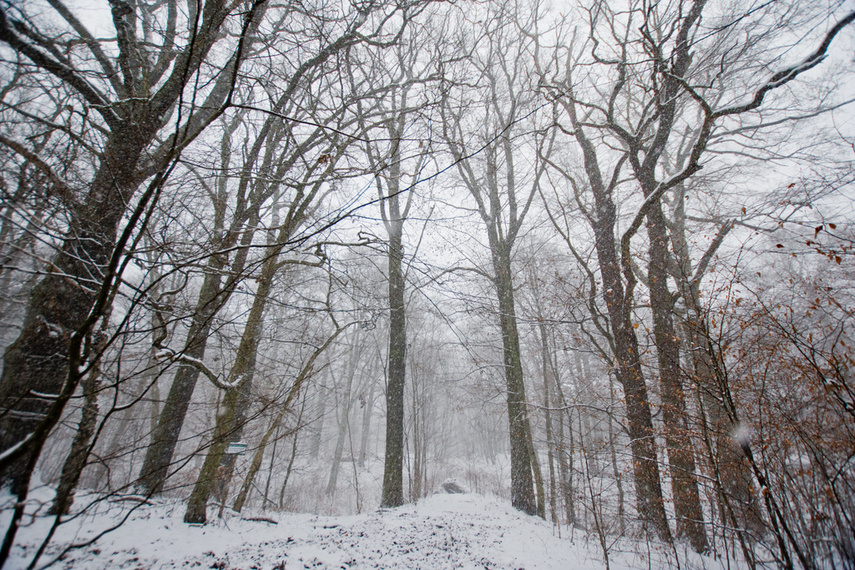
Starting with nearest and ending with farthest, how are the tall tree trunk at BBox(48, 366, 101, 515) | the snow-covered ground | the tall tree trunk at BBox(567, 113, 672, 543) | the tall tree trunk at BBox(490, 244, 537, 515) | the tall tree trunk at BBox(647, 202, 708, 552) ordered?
the tall tree trunk at BBox(48, 366, 101, 515)
the snow-covered ground
the tall tree trunk at BBox(647, 202, 708, 552)
the tall tree trunk at BBox(567, 113, 672, 543)
the tall tree trunk at BBox(490, 244, 537, 515)

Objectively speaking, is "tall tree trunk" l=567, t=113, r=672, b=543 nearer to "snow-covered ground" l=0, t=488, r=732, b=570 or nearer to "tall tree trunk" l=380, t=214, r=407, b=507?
"snow-covered ground" l=0, t=488, r=732, b=570

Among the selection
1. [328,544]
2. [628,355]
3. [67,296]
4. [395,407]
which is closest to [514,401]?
[628,355]

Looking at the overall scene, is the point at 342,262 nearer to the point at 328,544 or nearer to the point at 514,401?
the point at 328,544

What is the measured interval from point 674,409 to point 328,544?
4.30 meters

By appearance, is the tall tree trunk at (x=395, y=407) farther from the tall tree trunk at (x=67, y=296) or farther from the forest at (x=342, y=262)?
the tall tree trunk at (x=67, y=296)

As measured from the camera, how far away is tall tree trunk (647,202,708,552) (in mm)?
3865

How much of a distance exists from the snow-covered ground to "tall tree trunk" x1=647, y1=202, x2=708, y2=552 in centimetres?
56

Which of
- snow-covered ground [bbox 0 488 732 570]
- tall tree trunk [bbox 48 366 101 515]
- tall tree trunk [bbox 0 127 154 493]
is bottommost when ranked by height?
snow-covered ground [bbox 0 488 732 570]

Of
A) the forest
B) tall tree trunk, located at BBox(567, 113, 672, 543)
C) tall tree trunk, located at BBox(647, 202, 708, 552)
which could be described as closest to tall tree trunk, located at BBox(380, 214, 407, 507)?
the forest

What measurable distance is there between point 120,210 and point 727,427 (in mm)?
5359

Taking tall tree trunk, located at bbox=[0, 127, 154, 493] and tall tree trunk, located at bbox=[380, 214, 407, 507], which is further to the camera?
tall tree trunk, located at bbox=[380, 214, 407, 507]

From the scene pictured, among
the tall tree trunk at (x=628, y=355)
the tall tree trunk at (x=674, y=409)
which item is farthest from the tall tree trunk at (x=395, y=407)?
the tall tree trunk at (x=674, y=409)

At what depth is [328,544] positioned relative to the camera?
3.80 meters

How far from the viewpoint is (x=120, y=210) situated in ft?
7.19
